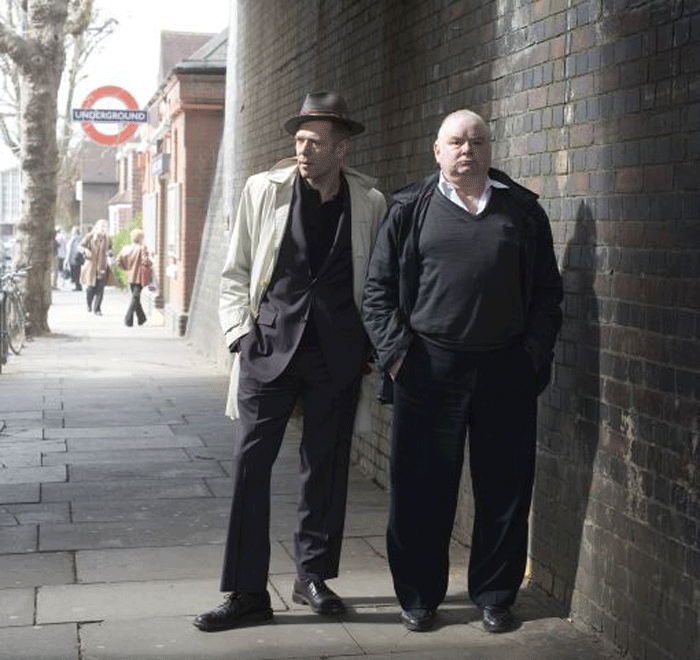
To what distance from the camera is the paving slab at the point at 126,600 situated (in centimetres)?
545

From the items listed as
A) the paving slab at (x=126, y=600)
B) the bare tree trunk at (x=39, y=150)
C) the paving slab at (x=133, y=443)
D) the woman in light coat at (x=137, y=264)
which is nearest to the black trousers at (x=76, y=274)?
the woman in light coat at (x=137, y=264)

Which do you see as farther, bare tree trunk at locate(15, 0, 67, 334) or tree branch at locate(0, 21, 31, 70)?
bare tree trunk at locate(15, 0, 67, 334)

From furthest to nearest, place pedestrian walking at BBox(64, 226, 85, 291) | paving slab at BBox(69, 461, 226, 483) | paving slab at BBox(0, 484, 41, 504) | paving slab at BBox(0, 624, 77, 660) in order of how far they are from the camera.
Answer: pedestrian walking at BBox(64, 226, 85, 291) → paving slab at BBox(69, 461, 226, 483) → paving slab at BBox(0, 484, 41, 504) → paving slab at BBox(0, 624, 77, 660)

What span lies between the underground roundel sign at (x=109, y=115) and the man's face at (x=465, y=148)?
1527 cm

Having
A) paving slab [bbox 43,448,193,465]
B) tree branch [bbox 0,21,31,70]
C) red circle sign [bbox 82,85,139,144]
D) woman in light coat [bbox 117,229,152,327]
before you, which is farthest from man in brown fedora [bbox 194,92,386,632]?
woman in light coat [bbox 117,229,152,327]

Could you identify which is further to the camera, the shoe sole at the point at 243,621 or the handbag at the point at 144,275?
the handbag at the point at 144,275

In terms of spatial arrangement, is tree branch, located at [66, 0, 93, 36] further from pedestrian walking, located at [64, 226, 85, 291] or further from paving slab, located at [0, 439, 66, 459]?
pedestrian walking, located at [64, 226, 85, 291]

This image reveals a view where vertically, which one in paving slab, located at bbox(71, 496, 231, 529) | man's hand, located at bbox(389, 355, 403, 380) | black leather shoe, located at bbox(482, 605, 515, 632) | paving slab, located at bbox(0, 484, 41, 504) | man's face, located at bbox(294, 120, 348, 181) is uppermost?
man's face, located at bbox(294, 120, 348, 181)

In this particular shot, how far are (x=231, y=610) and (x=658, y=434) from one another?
1.67 meters

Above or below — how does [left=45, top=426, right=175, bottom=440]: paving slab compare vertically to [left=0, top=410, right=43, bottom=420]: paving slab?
above

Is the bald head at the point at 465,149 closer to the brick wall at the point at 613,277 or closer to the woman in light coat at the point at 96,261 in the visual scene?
the brick wall at the point at 613,277

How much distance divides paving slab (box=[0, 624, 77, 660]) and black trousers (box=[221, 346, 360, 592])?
1.93 feet

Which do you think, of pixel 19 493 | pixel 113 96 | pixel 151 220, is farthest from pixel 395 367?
pixel 151 220

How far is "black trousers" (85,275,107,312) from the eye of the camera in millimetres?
29172
